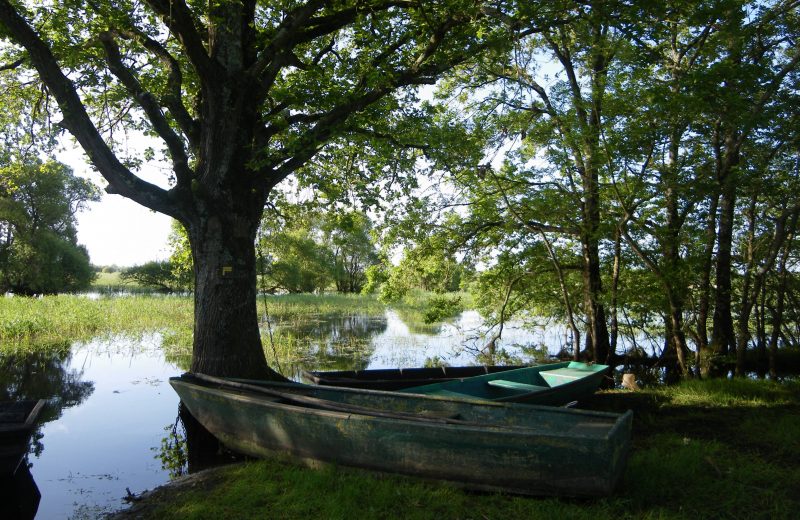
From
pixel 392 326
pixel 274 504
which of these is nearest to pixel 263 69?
pixel 274 504

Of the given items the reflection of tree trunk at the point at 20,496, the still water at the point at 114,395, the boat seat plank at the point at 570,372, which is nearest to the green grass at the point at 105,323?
the still water at the point at 114,395

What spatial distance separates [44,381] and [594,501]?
11111 mm

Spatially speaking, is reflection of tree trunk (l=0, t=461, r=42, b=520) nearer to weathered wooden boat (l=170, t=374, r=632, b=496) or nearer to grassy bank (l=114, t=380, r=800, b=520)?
grassy bank (l=114, t=380, r=800, b=520)

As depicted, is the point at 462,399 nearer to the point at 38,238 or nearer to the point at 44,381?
the point at 44,381

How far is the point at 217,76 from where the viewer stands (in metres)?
7.46

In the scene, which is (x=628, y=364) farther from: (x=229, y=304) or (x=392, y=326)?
(x=392, y=326)

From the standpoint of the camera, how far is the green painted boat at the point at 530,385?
709 cm

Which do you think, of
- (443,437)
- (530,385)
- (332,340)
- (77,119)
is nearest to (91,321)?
(332,340)

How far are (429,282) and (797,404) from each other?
24.0ft

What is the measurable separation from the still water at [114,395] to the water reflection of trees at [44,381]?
0.02 m

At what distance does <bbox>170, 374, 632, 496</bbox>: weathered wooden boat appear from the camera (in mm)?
4074

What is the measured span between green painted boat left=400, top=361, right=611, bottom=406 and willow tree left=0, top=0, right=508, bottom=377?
2803mm

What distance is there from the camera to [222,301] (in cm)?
739

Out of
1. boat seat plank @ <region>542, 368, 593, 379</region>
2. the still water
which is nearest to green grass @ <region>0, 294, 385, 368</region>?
the still water
